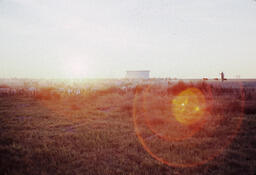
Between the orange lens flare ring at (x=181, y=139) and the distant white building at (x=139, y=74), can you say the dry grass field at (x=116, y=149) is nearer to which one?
the orange lens flare ring at (x=181, y=139)

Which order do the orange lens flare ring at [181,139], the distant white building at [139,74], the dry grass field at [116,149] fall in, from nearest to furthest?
1. the dry grass field at [116,149]
2. the orange lens flare ring at [181,139]
3. the distant white building at [139,74]

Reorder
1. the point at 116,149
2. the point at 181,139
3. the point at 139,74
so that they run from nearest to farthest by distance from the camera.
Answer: the point at 116,149, the point at 181,139, the point at 139,74

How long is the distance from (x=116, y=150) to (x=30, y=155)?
2.70m

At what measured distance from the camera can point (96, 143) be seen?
6105mm

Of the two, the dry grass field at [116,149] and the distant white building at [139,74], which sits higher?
the distant white building at [139,74]

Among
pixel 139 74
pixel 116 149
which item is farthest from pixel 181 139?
pixel 139 74

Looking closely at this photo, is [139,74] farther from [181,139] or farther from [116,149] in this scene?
[116,149]

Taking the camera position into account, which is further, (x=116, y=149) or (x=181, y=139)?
(x=181, y=139)

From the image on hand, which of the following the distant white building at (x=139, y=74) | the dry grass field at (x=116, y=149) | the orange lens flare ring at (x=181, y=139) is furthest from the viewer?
the distant white building at (x=139, y=74)

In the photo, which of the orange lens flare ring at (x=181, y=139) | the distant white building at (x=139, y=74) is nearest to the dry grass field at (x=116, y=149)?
the orange lens flare ring at (x=181, y=139)

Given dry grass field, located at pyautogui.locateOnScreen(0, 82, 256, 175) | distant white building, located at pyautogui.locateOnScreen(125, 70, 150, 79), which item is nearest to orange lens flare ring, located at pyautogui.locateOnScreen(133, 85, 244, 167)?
dry grass field, located at pyautogui.locateOnScreen(0, 82, 256, 175)

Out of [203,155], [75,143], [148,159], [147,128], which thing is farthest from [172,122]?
[75,143]

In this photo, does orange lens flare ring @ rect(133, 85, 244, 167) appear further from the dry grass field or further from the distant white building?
the distant white building

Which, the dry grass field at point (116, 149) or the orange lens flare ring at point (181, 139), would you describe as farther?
the orange lens flare ring at point (181, 139)
